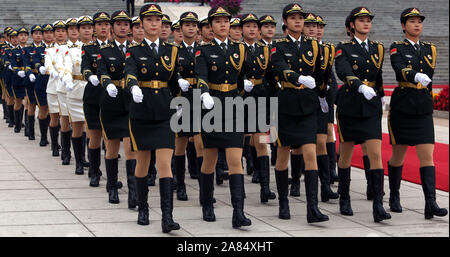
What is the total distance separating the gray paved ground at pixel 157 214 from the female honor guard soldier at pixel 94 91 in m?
0.35

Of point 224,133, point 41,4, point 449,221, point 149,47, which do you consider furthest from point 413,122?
point 41,4

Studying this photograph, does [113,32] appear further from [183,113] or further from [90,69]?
[183,113]

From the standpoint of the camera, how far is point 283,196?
26.9ft

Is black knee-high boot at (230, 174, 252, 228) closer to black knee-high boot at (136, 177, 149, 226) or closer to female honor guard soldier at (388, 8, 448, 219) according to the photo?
black knee-high boot at (136, 177, 149, 226)

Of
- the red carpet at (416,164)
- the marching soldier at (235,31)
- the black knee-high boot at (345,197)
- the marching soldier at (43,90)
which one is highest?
the marching soldier at (235,31)

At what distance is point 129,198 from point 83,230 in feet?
4.04

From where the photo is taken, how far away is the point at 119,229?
7527 mm

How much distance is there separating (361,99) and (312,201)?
4.00 feet

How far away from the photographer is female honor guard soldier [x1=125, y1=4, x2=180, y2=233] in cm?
757

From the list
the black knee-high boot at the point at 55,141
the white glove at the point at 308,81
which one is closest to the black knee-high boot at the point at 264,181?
the white glove at the point at 308,81

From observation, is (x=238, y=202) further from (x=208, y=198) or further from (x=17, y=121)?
(x=17, y=121)

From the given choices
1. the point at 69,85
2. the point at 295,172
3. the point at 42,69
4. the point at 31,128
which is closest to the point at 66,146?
the point at 69,85

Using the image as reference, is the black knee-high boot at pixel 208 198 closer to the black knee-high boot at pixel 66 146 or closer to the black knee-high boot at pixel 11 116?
the black knee-high boot at pixel 66 146

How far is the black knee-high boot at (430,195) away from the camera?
8.08 meters
